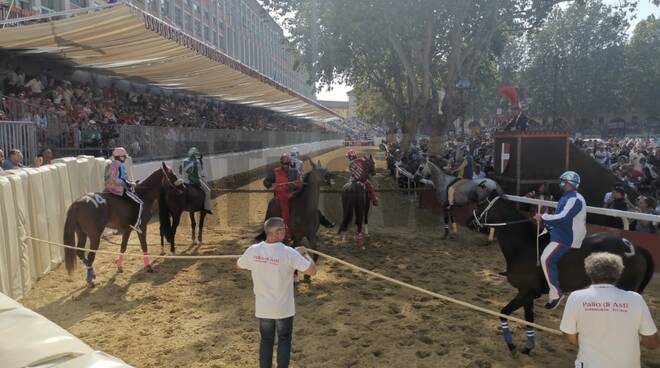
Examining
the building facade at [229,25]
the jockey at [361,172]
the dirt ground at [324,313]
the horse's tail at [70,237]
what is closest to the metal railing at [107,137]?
the dirt ground at [324,313]

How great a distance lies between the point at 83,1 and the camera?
87.5 ft

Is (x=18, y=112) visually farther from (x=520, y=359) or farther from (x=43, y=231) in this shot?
(x=520, y=359)

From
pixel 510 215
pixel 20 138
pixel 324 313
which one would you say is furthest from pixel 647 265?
pixel 20 138

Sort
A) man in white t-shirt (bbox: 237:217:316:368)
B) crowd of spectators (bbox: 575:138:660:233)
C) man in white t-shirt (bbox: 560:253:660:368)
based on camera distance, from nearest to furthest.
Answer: man in white t-shirt (bbox: 560:253:660:368)
man in white t-shirt (bbox: 237:217:316:368)
crowd of spectators (bbox: 575:138:660:233)

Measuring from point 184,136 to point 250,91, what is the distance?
1021cm

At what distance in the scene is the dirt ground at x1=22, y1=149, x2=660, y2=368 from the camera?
576 cm

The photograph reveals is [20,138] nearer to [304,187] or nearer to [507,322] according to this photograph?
[304,187]

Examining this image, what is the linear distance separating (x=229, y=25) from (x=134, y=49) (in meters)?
43.8

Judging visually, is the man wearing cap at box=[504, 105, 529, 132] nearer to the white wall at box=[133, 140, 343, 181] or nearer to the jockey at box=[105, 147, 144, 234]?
the jockey at box=[105, 147, 144, 234]

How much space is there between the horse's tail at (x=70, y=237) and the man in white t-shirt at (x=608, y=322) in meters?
7.63

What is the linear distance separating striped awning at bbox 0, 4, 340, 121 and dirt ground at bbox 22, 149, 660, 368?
5.91m

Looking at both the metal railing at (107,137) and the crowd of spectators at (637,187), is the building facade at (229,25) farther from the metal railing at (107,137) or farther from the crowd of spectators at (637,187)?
the crowd of spectators at (637,187)

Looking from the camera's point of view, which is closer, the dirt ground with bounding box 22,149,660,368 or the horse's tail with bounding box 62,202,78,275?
the dirt ground with bounding box 22,149,660,368

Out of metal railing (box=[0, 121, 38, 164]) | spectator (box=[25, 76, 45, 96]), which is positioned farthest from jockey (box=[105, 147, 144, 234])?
spectator (box=[25, 76, 45, 96])
